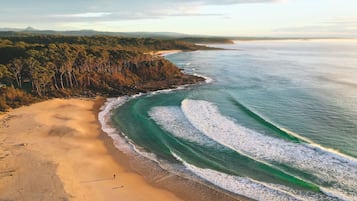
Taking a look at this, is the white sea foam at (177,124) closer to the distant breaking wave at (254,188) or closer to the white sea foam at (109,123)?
the white sea foam at (109,123)

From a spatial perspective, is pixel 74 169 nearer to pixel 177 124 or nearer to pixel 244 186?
pixel 244 186

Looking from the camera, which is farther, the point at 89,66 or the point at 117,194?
the point at 89,66

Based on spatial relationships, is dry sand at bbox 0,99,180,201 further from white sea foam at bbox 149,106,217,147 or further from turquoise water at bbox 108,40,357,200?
white sea foam at bbox 149,106,217,147


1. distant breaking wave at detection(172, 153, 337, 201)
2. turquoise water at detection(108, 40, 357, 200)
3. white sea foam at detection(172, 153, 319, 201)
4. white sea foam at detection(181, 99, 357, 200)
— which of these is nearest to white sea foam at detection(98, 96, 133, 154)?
turquoise water at detection(108, 40, 357, 200)

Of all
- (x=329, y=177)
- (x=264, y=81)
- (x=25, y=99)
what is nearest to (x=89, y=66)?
(x=25, y=99)

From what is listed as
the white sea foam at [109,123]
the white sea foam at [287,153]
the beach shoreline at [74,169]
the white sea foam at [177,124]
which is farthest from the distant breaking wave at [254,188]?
the white sea foam at [109,123]

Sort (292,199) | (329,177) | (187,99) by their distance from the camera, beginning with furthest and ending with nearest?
(187,99) < (329,177) < (292,199)

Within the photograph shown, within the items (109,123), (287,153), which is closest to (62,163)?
(109,123)

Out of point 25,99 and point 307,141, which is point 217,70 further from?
point 307,141
